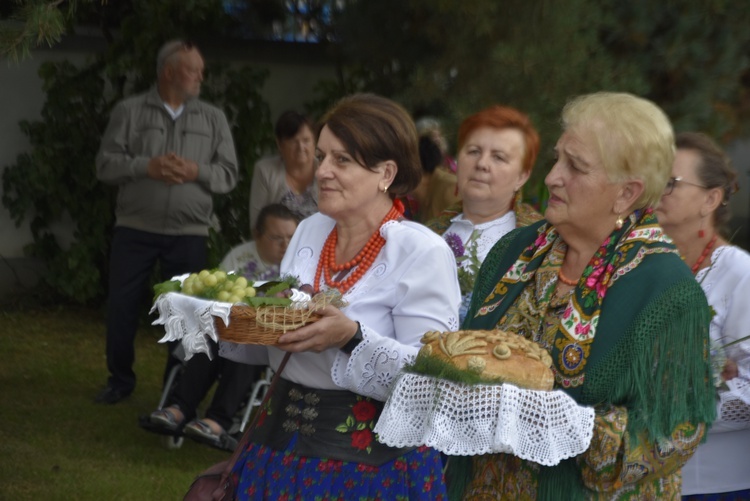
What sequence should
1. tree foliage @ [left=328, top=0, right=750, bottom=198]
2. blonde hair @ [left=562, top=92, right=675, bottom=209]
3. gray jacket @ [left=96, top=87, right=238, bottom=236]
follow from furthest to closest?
gray jacket @ [left=96, top=87, right=238, bottom=236] < tree foliage @ [left=328, top=0, right=750, bottom=198] < blonde hair @ [left=562, top=92, right=675, bottom=209]

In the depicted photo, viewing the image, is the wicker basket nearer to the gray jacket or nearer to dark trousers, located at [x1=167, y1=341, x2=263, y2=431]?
dark trousers, located at [x1=167, y1=341, x2=263, y2=431]

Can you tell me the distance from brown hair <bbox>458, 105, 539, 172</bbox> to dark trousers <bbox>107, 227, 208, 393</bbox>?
2.93m

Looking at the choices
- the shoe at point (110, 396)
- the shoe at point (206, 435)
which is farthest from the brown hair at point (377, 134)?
the shoe at point (110, 396)

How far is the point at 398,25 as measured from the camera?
743 centimetres

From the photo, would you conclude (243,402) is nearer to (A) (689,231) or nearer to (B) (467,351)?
→ (A) (689,231)

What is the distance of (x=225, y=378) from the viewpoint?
6.78 metres

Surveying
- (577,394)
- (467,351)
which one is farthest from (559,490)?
(467,351)

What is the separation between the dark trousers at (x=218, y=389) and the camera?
6.74m

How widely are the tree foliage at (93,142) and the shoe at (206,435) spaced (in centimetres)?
280

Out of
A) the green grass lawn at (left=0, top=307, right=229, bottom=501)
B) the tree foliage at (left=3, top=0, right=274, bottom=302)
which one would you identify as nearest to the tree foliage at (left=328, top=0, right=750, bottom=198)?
the green grass lawn at (left=0, top=307, right=229, bottom=501)

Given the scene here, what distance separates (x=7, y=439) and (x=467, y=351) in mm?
4965

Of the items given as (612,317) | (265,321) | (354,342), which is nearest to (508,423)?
(612,317)

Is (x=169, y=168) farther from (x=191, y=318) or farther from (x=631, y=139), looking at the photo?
(x=631, y=139)

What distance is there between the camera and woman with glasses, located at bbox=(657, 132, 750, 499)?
3525 millimetres
